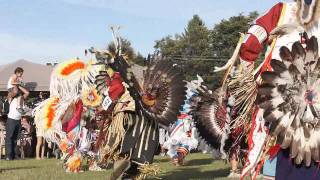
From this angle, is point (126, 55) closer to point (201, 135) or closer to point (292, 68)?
point (201, 135)

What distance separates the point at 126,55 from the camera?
6285 millimetres

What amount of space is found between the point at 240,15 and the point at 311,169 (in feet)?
146

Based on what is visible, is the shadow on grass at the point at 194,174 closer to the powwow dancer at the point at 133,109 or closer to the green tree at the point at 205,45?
the powwow dancer at the point at 133,109

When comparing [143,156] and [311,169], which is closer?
[311,169]

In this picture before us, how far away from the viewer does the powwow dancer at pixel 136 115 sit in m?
5.99

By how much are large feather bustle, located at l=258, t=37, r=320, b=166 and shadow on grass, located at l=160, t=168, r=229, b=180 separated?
461 centimetres

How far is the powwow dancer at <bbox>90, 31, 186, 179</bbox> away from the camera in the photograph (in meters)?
5.99

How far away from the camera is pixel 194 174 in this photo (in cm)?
809

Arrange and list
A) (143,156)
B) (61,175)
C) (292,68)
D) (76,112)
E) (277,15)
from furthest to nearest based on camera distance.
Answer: (76,112)
(61,175)
(143,156)
(277,15)
(292,68)

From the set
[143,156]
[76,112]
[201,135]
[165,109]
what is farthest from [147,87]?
[76,112]

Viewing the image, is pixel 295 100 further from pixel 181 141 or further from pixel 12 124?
pixel 12 124

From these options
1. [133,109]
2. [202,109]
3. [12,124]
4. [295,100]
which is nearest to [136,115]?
[133,109]

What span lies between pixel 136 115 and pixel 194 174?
7.57ft

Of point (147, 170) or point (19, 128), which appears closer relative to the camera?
point (147, 170)
